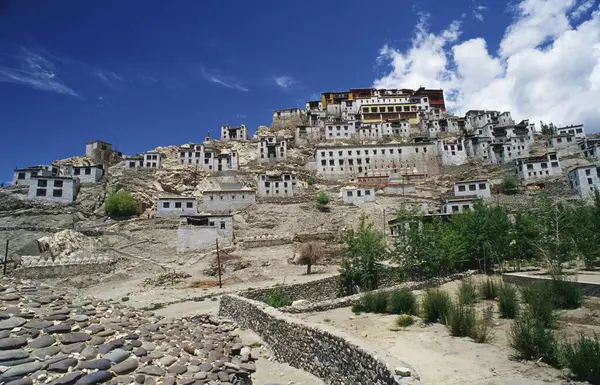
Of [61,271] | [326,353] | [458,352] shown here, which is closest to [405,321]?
[458,352]

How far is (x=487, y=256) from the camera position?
24906 millimetres

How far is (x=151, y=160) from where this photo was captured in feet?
216

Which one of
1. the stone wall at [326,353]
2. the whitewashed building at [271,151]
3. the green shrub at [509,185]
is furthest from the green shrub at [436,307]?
the whitewashed building at [271,151]

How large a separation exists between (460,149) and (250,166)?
141ft

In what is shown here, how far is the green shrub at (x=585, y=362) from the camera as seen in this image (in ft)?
21.0

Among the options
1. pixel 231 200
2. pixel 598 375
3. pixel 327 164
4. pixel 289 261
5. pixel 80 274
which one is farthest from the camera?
pixel 327 164

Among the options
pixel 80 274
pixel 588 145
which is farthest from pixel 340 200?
pixel 588 145

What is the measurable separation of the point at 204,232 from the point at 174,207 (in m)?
9.89

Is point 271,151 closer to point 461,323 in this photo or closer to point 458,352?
point 461,323

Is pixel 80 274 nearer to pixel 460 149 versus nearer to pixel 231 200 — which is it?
pixel 231 200

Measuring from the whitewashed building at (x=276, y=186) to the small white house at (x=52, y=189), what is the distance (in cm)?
2806

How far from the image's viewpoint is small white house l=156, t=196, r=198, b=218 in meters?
49.2

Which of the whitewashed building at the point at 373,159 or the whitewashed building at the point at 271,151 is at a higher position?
the whitewashed building at the point at 271,151

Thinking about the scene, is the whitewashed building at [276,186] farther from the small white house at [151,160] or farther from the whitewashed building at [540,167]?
the whitewashed building at [540,167]
